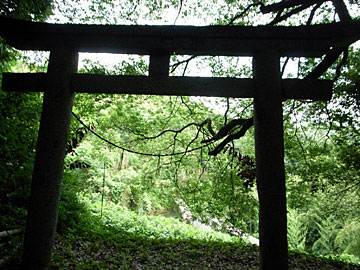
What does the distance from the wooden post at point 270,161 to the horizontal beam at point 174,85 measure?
0.47 feet

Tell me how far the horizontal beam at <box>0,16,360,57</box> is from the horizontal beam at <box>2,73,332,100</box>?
32 cm

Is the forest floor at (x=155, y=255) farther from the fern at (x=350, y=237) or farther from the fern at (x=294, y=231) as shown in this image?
the fern at (x=294, y=231)

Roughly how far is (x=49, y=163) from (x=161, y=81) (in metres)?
1.33

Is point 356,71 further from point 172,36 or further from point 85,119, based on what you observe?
point 85,119

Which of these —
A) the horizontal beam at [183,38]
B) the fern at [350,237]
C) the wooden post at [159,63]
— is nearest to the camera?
the horizontal beam at [183,38]

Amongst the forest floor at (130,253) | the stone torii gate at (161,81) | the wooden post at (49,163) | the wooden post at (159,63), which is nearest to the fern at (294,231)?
the forest floor at (130,253)

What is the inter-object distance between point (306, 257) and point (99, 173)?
8181 millimetres

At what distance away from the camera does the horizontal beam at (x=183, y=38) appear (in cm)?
231

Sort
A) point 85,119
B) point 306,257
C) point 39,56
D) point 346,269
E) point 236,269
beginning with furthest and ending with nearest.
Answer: point 85,119
point 39,56
point 306,257
point 346,269
point 236,269

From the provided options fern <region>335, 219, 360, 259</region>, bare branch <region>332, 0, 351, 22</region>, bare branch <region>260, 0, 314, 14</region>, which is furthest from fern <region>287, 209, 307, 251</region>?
bare branch <region>260, 0, 314, 14</region>

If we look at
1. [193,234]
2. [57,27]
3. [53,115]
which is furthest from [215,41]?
[193,234]

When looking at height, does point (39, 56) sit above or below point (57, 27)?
above

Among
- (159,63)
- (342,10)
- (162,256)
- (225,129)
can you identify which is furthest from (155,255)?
(342,10)

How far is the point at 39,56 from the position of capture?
4.94m
